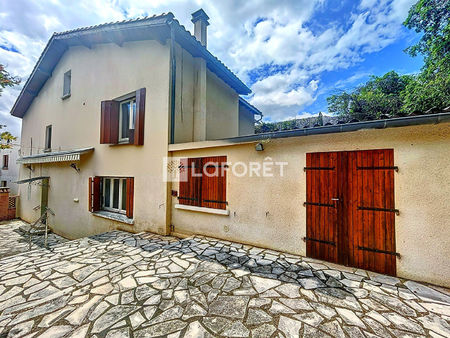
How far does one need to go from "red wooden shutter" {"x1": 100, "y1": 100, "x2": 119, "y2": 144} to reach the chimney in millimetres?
6093

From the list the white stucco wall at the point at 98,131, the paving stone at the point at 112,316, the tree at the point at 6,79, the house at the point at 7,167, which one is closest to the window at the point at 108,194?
the white stucco wall at the point at 98,131

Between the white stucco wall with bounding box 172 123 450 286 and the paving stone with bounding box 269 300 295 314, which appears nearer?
the paving stone with bounding box 269 300 295 314

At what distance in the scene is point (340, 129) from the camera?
5109 millimetres

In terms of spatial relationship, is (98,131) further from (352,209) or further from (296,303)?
(352,209)

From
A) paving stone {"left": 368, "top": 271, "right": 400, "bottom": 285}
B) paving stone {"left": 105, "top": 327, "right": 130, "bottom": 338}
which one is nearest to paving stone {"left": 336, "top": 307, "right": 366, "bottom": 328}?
Result: paving stone {"left": 368, "top": 271, "right": 400, "bottom": 285}

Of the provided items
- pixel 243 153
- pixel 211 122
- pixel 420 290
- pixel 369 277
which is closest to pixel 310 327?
pixel 369 277

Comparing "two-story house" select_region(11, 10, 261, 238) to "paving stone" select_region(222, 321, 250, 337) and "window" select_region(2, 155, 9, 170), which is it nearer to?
"paving stone" select_region(222, 321, 250, 337)

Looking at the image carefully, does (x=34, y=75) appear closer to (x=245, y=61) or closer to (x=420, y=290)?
(x=245, y=61)

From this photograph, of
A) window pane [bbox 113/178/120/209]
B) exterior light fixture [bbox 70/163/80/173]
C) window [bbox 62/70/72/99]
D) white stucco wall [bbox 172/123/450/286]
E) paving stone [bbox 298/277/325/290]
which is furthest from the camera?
window [bbox 62/70/72/99]

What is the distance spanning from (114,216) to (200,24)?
11.7m

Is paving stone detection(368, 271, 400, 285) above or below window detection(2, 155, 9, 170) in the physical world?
below

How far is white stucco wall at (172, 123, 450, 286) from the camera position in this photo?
4402 millimetres

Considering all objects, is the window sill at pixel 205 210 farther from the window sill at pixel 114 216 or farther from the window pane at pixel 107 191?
the window pane at pixel 107 191

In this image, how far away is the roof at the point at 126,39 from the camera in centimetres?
834
